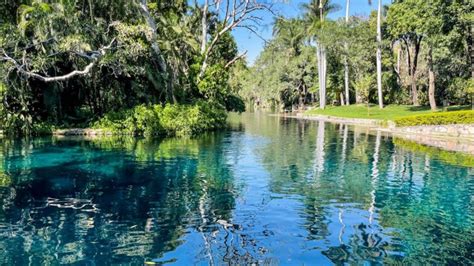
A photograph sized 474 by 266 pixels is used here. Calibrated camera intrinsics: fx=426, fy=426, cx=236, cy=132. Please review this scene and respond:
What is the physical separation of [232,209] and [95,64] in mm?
18126

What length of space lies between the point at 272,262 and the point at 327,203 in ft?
13.1

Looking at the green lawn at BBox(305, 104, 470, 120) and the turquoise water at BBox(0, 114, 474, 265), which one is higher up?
the green lawn at BBox(305, 104, 470, 120)

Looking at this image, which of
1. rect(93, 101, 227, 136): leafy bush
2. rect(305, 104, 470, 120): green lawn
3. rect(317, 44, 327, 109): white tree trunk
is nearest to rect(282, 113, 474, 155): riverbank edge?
rect(305, 104, 470, 120): green lawn

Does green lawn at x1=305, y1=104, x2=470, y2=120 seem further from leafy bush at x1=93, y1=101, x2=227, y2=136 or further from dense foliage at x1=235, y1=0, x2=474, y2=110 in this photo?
leafy bush at x1=93, y1=101, x2=227, y2=136

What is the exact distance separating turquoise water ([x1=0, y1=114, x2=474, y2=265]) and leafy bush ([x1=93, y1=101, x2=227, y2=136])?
28.5 ft

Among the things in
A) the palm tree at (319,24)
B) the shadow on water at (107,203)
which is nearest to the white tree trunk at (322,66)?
the palm tree at (319,24)

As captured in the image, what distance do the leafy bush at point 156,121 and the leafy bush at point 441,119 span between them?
14551 mm

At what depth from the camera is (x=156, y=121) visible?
27375 millimetres

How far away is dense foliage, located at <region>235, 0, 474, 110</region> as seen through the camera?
→ 110 ft

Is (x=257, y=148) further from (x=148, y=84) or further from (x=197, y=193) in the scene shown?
(x=148, y=84)

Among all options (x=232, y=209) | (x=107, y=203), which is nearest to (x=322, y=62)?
(x=232, y=209)

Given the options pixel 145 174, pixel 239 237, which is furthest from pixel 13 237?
pixel 145 174

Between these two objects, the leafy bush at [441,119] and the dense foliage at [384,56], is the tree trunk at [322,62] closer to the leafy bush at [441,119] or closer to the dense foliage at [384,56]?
the dense foliage at [384,56]

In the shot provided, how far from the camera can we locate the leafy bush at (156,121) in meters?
26.9
